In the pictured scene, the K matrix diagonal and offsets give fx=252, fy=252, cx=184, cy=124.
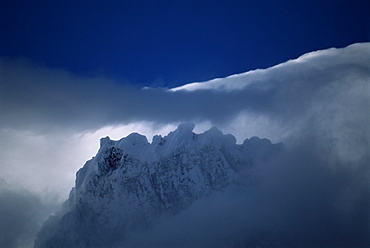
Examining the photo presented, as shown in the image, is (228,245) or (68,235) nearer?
(228,245)

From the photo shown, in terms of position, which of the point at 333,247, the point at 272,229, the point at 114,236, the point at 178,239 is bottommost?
the point at 333,247

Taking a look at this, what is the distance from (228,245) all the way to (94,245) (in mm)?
102902

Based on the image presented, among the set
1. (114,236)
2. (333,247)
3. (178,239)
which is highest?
(114,236)

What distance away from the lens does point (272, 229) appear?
19450 cm

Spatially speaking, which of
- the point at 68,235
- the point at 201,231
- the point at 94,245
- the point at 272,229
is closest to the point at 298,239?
the point at 272,229

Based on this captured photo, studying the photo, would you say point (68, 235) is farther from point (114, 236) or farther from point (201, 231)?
point (201, 231)

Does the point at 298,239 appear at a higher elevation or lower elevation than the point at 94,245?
lower

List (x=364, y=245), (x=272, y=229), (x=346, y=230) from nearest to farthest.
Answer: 1. (x=364, y=245)
2. (x=346, y=230)
3. (x=272, y=229)

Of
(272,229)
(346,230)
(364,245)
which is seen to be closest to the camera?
(364,245)

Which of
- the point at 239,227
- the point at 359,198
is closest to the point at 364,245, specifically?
the point at 359,198

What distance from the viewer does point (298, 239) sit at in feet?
611

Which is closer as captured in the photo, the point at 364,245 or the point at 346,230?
the point at 364,245

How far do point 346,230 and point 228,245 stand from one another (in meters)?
85.6

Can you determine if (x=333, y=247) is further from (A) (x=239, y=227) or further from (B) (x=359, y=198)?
(A) (x=239, y=227)
